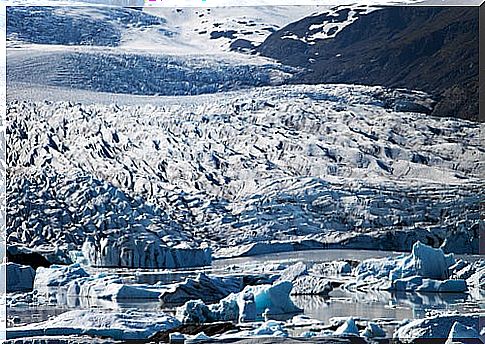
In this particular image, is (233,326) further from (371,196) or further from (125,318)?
(371,196)

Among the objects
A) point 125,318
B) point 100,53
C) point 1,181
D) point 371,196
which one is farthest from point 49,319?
point 371,196

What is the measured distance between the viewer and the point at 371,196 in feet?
24.5

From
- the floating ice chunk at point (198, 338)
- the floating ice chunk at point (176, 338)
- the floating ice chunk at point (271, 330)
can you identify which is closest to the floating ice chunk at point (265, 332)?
the floating ice chunk at point (271, 330)

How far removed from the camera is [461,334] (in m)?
6.89

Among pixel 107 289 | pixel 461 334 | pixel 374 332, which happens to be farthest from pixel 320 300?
pixel 107 289

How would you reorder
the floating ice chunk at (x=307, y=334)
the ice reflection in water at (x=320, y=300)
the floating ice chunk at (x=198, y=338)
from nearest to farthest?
the floating ice chunk at (x=307, y=334), the floating ice chunk at (x=198, y=338), the ice reflection in water at (x=320, y=300)

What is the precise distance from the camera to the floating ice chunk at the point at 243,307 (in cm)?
708

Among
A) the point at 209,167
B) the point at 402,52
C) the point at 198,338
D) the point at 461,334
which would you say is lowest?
the point at 198,338

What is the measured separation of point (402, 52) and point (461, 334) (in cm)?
212

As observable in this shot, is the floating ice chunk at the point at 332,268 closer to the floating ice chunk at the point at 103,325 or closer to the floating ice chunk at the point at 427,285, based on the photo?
the floating ice chunk at the point at 427,285

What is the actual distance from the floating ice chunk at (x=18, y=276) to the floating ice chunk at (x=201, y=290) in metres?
1.03

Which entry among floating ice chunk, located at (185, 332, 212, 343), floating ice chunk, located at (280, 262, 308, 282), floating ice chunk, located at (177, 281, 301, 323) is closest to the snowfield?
floating ice chunk, located at (280, 262, 308, 282)

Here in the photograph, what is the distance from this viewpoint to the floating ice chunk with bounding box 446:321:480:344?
270 inches

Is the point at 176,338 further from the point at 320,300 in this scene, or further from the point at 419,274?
the point at 419,274
